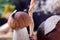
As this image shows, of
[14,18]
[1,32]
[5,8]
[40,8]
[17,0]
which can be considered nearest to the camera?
[14,18]

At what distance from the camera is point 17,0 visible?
1.96 m

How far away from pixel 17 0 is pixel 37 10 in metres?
0.31

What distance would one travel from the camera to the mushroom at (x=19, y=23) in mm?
596

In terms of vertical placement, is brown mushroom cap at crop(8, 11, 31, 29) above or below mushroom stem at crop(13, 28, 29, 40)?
above

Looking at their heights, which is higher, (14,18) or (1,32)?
(14,18)

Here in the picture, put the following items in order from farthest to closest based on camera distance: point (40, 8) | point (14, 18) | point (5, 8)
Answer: point (5, 8) < point (40, 8) < point (14, 18)

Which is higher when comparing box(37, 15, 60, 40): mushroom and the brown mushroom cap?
the brown mushroom cap

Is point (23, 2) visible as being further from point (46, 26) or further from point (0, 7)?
point (46, 26)

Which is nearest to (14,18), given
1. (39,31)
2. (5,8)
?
(39,31)

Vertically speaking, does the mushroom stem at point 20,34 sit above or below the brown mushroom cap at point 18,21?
below

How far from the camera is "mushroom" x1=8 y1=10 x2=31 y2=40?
596mm

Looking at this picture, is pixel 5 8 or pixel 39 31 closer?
pixel 39 31

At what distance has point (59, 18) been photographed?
0.62m

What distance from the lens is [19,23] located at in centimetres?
59
